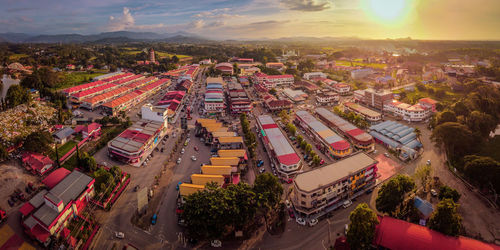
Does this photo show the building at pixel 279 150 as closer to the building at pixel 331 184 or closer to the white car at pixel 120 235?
the building at pixel 331 184

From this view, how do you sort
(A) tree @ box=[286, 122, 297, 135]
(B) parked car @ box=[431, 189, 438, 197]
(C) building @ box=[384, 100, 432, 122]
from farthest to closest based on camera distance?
1. (C) building @ box=[384, 100, 432, 122]
2. (A) tree @ box=[286, 122, 297, 135]
3. (B) parked car @ box=[431, 189, 438, 197]

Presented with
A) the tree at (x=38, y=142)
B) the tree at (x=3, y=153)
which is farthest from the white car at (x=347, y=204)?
the tree at (x=3, y=153)

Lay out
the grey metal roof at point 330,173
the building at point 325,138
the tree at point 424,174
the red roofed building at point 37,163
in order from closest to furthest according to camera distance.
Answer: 1. the grey metal roof at point 330,173
2. the tree at point 424,174
3. the red roofed building at point 37,163
4. the building at point 325,138

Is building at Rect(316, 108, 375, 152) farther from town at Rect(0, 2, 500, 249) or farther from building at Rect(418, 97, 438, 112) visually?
building at Rect(418, 97, 438, 112)

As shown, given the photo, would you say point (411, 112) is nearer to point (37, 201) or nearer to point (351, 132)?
point (351, 132)

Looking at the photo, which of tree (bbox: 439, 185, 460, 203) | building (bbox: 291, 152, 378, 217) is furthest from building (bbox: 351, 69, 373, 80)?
tree (bbox: 439, 185, 460, 203)

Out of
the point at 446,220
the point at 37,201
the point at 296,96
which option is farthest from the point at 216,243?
the point at 296,96
